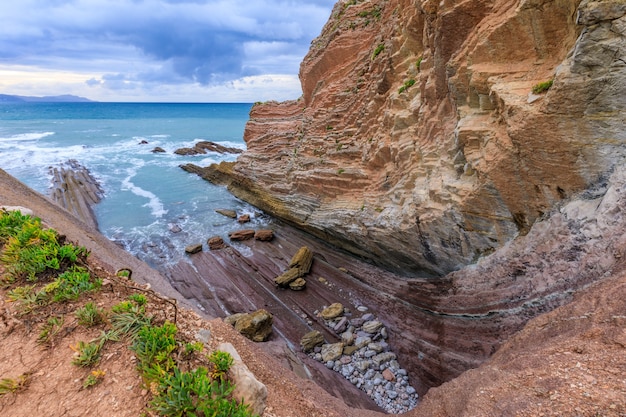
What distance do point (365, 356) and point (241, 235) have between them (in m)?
10.1

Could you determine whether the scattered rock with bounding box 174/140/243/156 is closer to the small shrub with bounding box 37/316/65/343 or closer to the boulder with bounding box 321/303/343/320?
the boulder with bounding box 321/303/343/320

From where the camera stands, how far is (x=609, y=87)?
545cm

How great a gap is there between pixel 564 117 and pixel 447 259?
5.05 m

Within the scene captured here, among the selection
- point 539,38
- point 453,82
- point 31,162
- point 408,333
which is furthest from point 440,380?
point 31,162

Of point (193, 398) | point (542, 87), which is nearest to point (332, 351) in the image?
point (193, 398)

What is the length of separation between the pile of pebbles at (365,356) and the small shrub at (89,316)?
6.78m

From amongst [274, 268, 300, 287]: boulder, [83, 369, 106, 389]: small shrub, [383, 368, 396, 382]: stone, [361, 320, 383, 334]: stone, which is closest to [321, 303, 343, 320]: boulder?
[361, 320, 383, 334]: stone

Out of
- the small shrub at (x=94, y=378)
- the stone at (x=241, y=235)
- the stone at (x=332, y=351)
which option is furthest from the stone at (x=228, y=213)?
the small shrub at (x=94, y=378)

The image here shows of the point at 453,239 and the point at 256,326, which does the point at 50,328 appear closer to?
the point at 256,326

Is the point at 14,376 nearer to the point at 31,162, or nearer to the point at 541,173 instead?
the point at 541,173

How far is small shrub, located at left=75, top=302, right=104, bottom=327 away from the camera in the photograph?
4.37 metres

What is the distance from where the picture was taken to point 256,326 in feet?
33.0

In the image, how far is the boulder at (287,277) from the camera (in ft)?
42.5

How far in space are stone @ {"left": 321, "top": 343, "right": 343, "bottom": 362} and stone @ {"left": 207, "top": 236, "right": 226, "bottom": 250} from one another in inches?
348
